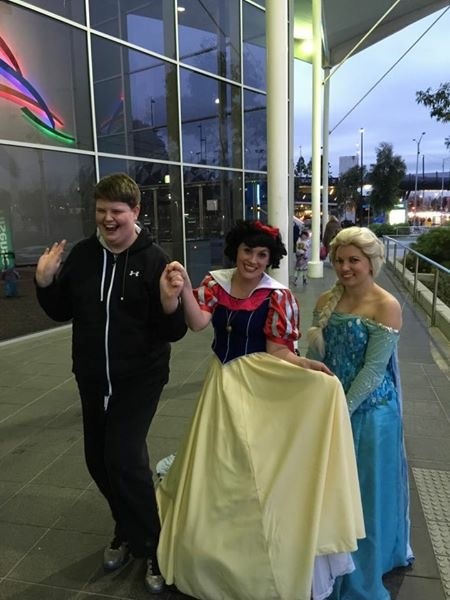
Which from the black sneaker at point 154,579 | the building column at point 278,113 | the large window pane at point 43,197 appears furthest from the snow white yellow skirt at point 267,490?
the large window pane at point 43,197

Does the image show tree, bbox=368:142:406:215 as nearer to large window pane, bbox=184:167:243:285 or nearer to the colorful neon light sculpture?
large window pane, bbox=184:167:243:285

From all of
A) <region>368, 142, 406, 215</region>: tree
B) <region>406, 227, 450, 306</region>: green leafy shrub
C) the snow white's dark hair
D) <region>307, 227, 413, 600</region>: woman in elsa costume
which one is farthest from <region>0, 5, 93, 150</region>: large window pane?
<region>368, 142, 406, 215</region>: tree

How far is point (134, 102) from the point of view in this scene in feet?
30.8

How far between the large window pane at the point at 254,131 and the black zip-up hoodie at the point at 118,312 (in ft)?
35.7

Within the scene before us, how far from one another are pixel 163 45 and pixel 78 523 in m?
9.30

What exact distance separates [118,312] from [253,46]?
12.1 metres

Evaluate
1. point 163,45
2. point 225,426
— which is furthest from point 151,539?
point 163,45

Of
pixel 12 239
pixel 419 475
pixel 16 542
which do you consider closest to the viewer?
pixel 16 542

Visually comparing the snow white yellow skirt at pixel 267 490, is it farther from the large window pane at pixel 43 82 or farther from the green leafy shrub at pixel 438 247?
the green leafy shrub at pixel 438 247

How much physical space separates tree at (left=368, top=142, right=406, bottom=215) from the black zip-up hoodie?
49524 mm

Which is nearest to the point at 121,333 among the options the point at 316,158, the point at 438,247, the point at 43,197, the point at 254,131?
the point at 43,197

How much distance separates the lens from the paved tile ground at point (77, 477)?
2424mm

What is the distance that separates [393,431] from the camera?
224 centimetres

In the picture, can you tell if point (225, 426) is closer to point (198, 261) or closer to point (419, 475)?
point (419, 475)
